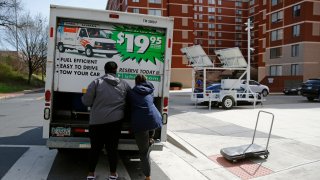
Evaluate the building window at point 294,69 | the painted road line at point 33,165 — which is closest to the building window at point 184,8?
the building window at point 294,69

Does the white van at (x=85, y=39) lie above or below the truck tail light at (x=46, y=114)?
above

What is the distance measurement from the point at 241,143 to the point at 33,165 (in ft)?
15.8

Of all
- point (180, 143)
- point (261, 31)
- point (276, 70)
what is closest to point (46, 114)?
point (180, 143)

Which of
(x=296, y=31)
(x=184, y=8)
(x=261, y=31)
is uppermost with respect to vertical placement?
(x=184, y=8)

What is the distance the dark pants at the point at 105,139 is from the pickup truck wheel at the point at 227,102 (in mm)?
13225

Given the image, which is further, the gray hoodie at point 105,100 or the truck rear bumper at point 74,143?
the truck rear bumper at point 74,143

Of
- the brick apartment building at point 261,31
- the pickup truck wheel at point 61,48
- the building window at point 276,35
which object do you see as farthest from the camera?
the building window at point 276,35

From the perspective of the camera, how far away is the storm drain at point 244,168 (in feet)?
21.4

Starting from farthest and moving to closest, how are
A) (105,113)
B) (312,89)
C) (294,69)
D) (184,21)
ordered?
(184,21)
(294,69)
(312,89)
(105,113)

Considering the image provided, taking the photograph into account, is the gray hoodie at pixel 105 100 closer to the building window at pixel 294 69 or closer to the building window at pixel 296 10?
the building window at pixel 294 69

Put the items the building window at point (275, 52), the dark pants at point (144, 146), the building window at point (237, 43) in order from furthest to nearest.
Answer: the building window at point (237, 43), the building window at point (275, 52), the dark pants at point (144, 146)

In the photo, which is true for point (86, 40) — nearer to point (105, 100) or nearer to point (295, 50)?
point (105, 100)

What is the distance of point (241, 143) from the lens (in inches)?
352

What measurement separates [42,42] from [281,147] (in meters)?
56.8
